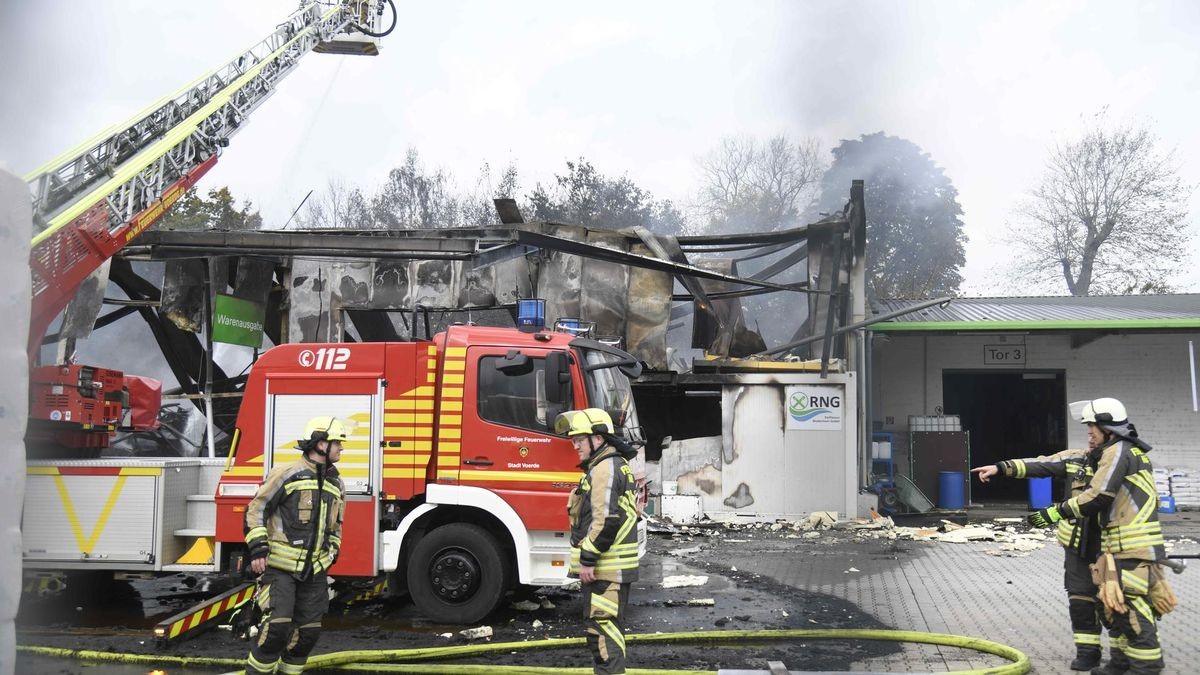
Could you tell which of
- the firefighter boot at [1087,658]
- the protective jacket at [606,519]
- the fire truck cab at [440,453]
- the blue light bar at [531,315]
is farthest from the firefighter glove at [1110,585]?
the blue light bar at [531,315]

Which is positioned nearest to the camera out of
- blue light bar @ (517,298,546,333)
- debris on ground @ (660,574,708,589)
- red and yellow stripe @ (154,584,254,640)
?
red and yellow stripe @ (154,584,254,640)

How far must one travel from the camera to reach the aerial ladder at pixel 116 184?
7797mm

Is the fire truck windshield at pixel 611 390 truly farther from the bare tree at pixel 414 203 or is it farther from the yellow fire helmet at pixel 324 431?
the bare tree at pixel 414 203

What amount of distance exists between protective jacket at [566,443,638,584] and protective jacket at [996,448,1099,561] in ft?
8.86

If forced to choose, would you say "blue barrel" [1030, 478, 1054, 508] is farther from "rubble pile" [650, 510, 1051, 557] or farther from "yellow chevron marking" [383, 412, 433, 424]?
"yellow chevron marking" [383, 412, 433, 424]

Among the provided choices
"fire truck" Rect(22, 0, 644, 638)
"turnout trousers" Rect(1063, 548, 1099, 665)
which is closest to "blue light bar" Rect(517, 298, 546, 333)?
"fire truck" Rect(22, 0, 644, 638)

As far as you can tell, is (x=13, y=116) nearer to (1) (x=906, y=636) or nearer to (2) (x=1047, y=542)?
(1) (x=906, y=636)

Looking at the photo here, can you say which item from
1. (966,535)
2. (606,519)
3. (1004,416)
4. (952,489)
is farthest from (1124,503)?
(1004,416)

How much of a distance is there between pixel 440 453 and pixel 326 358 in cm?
128

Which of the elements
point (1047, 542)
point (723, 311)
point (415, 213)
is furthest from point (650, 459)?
point (415, 213)

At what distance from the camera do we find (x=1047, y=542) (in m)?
13.4

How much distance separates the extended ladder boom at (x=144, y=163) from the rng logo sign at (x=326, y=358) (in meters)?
2.02

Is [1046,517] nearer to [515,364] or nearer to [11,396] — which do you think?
[515,364]

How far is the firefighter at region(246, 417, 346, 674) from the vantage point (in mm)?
5629
